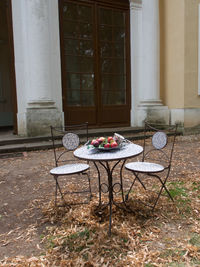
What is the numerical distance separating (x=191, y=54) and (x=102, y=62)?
9.03ft

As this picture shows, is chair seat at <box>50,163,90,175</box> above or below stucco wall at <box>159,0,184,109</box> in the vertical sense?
below

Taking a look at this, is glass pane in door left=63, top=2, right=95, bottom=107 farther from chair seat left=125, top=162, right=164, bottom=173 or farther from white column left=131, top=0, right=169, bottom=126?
chair seat left=125, top=162, right=164, bottom=173

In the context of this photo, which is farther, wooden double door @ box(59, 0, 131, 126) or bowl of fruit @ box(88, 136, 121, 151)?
wooden double door @ box(59, 0, 131, 126)

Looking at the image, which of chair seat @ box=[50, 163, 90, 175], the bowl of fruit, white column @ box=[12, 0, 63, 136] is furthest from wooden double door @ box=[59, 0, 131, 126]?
the bowl of fruit

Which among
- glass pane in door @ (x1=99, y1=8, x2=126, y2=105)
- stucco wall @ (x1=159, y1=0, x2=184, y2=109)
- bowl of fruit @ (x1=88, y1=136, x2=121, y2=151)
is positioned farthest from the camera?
glass pane in door @ (x1=99, y1=8, x2=126, y2=105)

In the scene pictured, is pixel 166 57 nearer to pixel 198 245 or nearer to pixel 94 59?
pixel 94 59

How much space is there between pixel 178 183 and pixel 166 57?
18.5ft

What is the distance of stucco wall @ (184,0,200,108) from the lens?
720 centimetres

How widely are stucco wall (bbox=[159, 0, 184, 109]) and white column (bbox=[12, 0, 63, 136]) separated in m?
3.56

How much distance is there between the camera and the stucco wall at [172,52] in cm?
738

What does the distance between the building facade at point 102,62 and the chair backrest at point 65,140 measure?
377mm

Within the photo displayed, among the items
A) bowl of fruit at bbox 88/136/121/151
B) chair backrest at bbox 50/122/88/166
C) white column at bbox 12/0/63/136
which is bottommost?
chair backrest at bbox 50/122/88/166

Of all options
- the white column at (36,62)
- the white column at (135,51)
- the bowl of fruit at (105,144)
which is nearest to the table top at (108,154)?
the bowl of fruit at (105,144)

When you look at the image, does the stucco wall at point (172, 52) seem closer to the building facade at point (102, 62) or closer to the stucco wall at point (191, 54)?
the building facade at point (102, 62)
